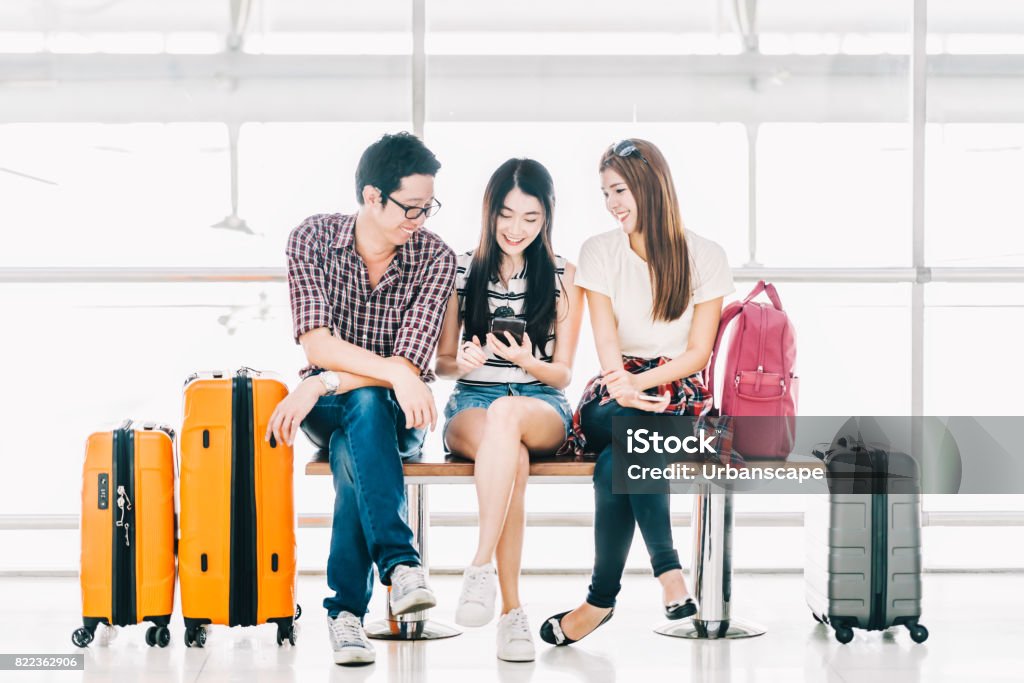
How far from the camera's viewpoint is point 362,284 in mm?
2486


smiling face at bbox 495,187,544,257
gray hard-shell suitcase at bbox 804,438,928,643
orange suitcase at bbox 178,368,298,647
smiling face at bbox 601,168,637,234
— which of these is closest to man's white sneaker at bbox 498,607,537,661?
orange suitcase at bbox 178,368,298,647

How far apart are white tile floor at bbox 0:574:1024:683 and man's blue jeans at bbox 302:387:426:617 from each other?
0.68 ft

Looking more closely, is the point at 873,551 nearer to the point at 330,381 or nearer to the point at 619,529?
the point at 619,529

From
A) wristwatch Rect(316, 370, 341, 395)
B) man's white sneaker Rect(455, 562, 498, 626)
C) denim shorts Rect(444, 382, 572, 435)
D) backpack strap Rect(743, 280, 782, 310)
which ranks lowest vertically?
man's white sneaker Rect(455, 562, 498, 626)

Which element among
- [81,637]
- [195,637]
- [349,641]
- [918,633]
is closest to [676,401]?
[918,633]

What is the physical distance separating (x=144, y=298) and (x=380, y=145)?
1500 mm

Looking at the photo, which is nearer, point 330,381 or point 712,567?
point 330,381

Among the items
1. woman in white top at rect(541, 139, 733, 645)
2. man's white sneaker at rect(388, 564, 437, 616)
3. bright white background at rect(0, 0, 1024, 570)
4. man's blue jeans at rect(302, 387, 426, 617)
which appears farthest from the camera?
bright white background at rect(0, 0, 1024, 570)

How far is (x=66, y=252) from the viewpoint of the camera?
339 cm

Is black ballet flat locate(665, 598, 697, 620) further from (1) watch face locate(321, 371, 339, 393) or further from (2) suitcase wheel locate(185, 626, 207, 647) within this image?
(2) suitcase wheel locate(185, 626, 207, 647)

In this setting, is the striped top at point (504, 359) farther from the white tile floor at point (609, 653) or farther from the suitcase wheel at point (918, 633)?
the suitcase wheel at point (918, 633)

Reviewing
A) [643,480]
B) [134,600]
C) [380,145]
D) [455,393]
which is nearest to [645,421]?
[643,480]

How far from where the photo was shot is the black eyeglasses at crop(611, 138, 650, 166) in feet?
8.15

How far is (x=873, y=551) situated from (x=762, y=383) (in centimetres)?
51
